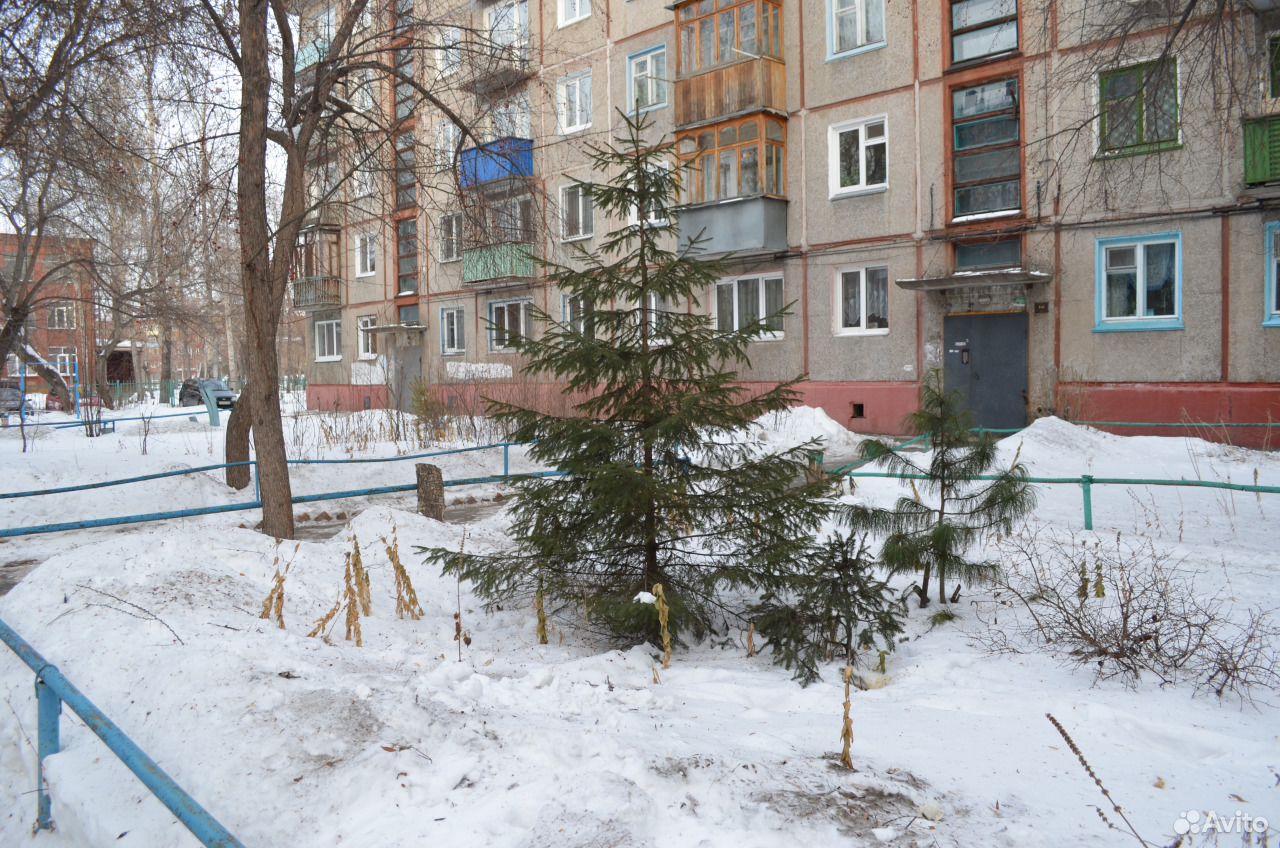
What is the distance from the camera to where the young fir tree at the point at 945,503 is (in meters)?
5.91

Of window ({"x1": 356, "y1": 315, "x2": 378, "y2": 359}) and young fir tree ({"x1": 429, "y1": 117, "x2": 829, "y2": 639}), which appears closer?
young fir tree ({"x1": 429, "y1": 117, "x2": 829, "y2": 639})

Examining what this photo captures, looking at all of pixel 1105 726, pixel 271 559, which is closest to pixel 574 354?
pixel 271 559

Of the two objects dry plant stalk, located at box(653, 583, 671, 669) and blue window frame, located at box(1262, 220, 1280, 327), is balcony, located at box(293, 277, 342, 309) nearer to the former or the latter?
blue window frame, located at box(1262, 220, 1280, 327)

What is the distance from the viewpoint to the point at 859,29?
1842 centimetres

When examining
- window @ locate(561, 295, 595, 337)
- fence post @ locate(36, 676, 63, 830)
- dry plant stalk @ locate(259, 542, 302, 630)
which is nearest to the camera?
fence post @ locate(36, 676, 63, 830)

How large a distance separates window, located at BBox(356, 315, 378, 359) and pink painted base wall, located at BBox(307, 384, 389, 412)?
4.36ft

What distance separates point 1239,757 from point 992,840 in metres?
1.45

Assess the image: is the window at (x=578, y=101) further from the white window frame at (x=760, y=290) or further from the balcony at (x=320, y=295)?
the balcony at (x=320, y=295)

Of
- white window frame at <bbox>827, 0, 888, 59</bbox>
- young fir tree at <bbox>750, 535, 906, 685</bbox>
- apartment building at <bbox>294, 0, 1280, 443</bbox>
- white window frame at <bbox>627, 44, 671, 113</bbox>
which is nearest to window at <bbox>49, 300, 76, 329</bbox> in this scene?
apartment building at <bbox>294, 0, 1280, 443</bbox>

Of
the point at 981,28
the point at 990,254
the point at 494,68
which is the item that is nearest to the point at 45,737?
the point at 494,68

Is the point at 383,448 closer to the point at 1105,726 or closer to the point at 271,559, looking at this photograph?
the point at 271,559

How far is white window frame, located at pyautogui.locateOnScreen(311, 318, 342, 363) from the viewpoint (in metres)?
33.4

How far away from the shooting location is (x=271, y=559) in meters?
6.73

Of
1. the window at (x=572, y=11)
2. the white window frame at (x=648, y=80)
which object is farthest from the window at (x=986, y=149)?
the window at (x=572, y=11)
